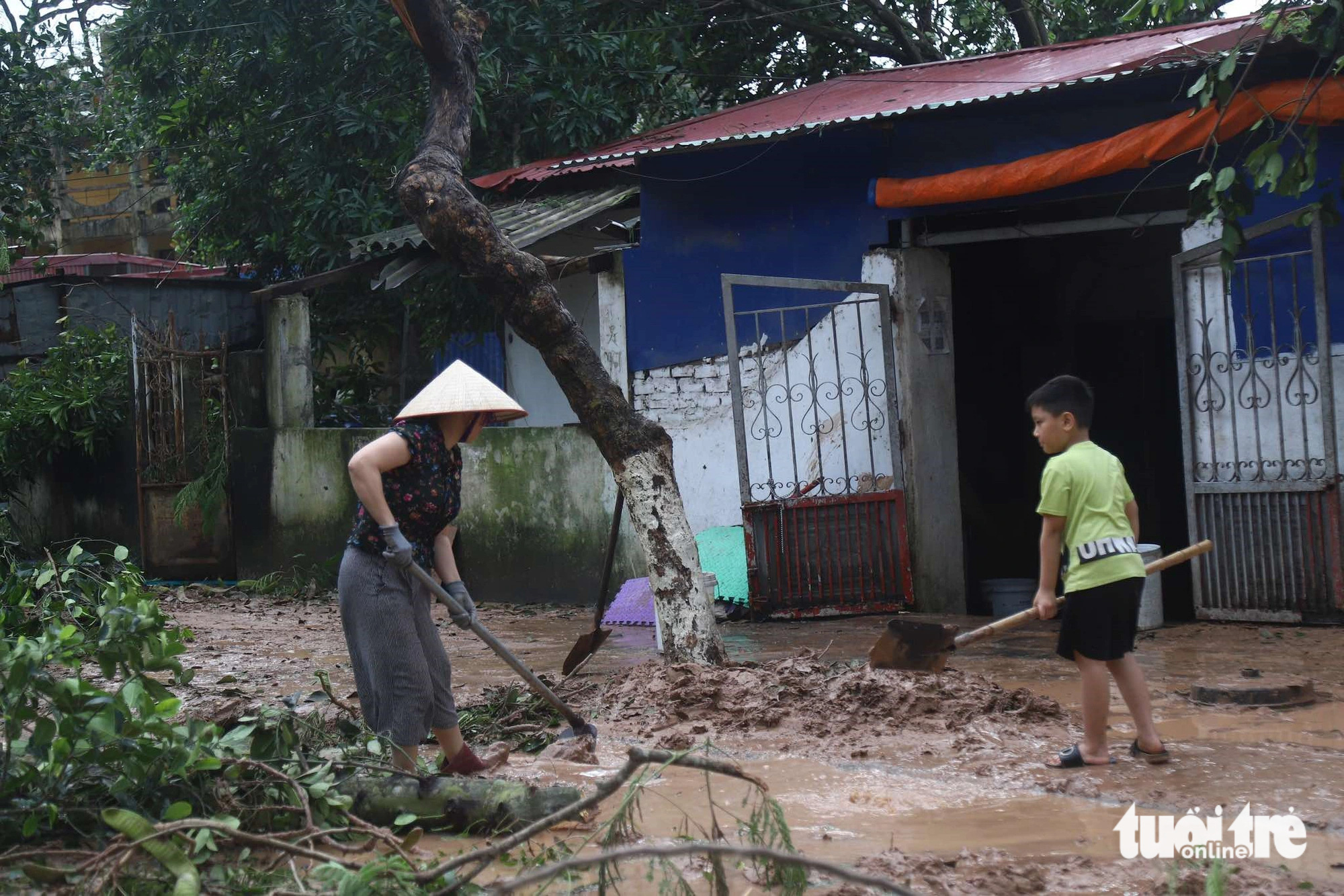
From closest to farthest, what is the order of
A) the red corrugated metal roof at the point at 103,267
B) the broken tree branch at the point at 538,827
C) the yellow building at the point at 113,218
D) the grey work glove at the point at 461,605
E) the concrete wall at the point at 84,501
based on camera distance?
the broken tree branch at the point at 538,827, the grey work glove at the point at 461,605, the concrete wall at the point at 84,501, the red corrugated metal roof at the point at 103,267, the yellow building at the point at 113,218

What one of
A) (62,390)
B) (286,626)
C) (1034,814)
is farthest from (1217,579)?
(62,390)

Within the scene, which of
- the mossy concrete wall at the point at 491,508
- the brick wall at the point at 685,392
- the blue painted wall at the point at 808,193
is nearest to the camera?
the blue painted wall at the point at 808,193

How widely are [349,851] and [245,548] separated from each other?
8666 mm

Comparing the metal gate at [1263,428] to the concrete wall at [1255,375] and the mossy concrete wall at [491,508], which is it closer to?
the concrete wall at [1255,375]

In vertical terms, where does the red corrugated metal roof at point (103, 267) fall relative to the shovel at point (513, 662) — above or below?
above

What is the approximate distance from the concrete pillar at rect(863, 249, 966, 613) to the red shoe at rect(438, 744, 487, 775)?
4642 mm

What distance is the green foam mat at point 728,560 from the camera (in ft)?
28.1

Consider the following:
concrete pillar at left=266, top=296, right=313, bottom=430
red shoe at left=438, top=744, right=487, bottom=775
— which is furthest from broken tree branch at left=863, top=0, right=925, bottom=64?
red shoe at left=438, top=744, right=487, bottom=775

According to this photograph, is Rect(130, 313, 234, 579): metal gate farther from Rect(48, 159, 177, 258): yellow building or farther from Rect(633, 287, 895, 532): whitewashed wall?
Rect(48, 159, 177, 258): yellow building

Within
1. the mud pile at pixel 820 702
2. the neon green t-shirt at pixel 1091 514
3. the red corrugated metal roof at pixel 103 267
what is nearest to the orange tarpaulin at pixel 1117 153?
the neon green t-shirt at pixel 1091 514

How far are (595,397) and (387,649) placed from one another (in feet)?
7.96

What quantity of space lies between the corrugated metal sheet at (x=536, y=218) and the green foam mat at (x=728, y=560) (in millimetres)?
2452

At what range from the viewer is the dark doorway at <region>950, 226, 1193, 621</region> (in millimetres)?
11203

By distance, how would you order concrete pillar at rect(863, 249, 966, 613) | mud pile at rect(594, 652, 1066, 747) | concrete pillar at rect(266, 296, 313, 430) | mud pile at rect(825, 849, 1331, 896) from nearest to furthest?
1. mud pile at rect(825, 849, 1331, 896)
2. mud pile at rect(594, 652, 1066, 747)
3. concrete pillar at rect(863, 249, 966, 613)
4. concrete pillar at rect(266, 296, 313, 430)
